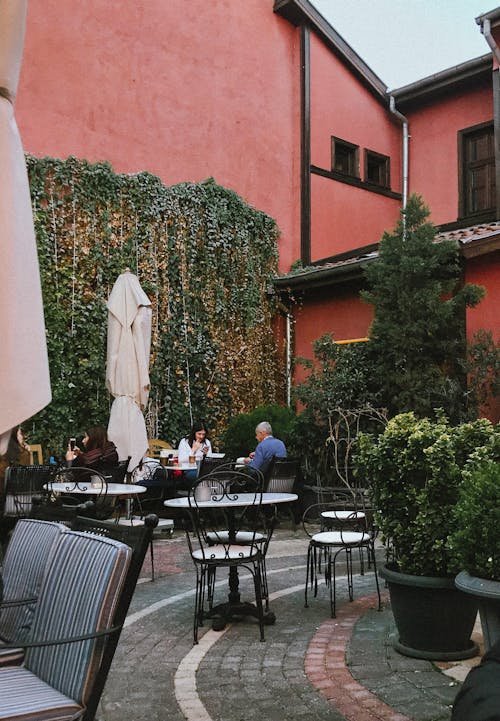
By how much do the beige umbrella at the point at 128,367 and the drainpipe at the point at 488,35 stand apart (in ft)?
26.0

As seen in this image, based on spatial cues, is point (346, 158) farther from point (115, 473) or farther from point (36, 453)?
point (115, 473)

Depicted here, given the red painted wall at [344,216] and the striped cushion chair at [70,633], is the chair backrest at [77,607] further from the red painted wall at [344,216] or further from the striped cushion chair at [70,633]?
the red painted wall at [344,216]

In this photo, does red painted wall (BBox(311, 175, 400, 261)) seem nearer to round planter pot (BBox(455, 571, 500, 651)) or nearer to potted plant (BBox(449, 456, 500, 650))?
potted plant (BBox(449, 456, 500, 650))

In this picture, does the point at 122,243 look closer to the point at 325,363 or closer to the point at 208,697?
the point at 325,363

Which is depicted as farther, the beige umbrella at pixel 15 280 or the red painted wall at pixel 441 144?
the red painted wall at pixel 441 144

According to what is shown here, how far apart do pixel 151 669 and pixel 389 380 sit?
6.58m

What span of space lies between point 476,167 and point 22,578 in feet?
48.1

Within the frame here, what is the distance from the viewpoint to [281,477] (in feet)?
25.8

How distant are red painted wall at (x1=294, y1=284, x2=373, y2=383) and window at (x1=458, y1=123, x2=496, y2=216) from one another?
4116mm

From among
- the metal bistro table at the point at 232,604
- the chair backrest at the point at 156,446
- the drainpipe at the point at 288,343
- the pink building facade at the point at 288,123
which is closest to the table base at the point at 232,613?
the metal bistro table at the point at 232,604

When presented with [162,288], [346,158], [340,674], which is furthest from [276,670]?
[346,158]

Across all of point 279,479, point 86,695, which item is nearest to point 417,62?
point 279,479

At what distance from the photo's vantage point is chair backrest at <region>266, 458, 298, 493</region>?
7383mm

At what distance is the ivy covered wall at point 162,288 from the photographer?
11.6 metres
